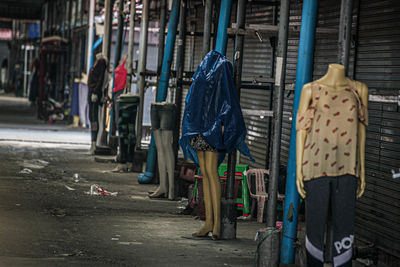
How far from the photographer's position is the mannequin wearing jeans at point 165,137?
13094 millimetres

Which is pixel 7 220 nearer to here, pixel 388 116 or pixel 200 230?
pixel 200 230

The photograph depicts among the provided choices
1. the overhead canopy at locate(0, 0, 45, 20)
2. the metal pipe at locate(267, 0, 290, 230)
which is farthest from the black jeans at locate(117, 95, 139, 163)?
the overhead canopy at locate(0, 0, 45, 20)

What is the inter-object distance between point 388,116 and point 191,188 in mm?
3616

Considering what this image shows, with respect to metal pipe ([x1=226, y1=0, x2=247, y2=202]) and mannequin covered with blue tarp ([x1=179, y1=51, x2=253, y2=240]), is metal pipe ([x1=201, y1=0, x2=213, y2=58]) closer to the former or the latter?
metal pipe ([x1=226, y1=0, x2=247, y2=202])

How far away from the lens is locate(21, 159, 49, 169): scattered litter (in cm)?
1703

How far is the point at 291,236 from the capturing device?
815 cm

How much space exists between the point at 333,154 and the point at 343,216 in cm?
50

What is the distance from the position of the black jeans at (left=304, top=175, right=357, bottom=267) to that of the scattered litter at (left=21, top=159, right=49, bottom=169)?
35.5 feet

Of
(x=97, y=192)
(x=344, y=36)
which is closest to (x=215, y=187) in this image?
(x=344, y=36)

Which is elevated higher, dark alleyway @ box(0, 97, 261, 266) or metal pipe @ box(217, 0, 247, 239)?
metal pipe @ box(217, 0, 247, 239)

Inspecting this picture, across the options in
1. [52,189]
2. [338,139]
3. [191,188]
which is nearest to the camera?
[338,139]

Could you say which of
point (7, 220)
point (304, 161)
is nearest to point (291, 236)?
point (304, 161)

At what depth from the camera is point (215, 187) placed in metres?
9.71

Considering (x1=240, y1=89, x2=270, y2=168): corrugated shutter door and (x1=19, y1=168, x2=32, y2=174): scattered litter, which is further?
(x1=19, y1=168, x2=32, y2=174): scattered litter
